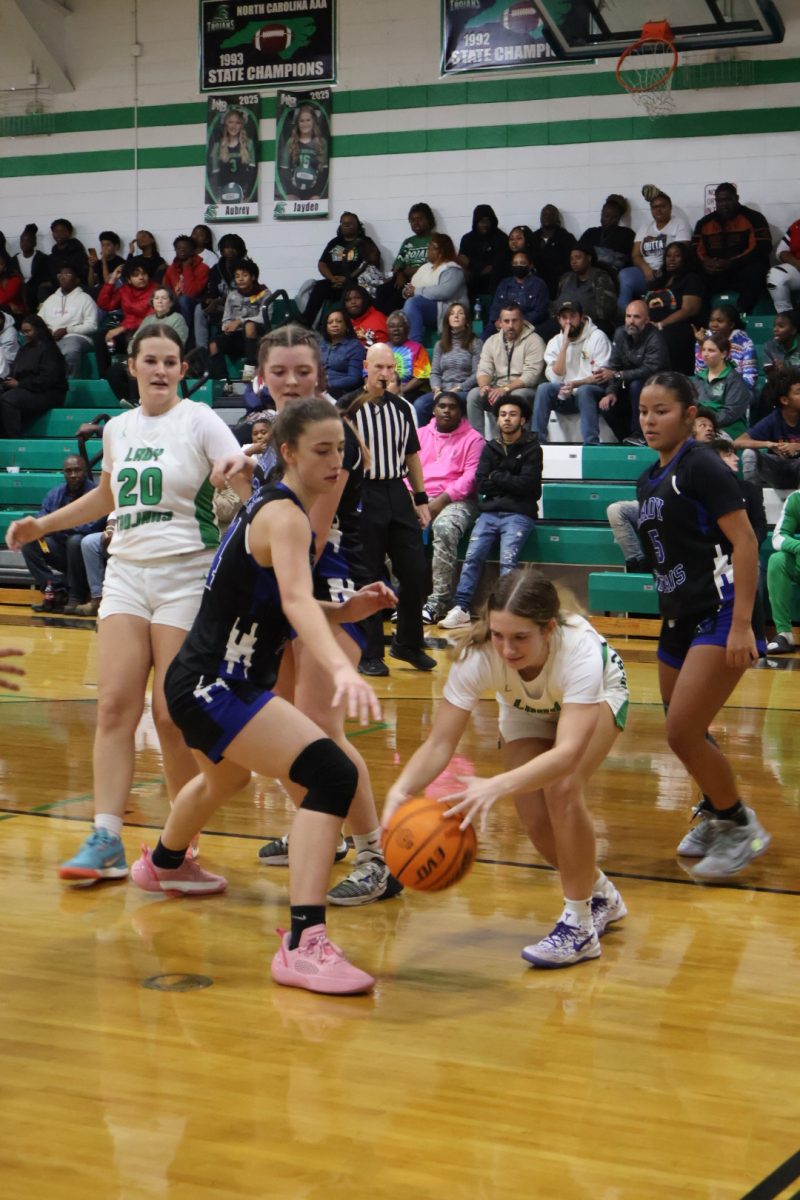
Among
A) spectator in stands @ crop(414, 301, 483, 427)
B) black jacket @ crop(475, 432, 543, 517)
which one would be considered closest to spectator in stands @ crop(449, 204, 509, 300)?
spectator in stands @ crop(414, 301, 483, 427)

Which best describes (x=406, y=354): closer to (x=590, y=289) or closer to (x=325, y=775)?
(x=590, y=289)

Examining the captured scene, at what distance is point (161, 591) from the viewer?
4734 mm

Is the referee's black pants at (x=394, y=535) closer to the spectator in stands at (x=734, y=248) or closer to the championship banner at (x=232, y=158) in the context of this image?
the spectator in stands at (x=734, y=248)

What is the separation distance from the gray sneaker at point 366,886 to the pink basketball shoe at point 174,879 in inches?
16.0

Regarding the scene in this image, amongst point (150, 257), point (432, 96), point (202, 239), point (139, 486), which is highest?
point (432, 96)

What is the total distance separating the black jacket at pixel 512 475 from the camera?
11516mm

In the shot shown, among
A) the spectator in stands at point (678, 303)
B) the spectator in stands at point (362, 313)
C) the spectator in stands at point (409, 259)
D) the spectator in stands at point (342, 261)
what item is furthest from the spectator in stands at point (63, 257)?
the spectator in stands at point (678, 303)

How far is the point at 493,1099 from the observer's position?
3.09m

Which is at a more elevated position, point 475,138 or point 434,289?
point 475,138

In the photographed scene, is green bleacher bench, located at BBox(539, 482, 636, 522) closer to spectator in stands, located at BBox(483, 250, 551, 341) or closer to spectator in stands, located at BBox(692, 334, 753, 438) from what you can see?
spectator in stands, located at BBox(692, 334, 753, 438)

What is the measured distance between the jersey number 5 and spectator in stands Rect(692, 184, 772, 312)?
9.79 m

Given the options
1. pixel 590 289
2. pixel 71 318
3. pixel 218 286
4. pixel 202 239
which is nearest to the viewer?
pixel 590 289

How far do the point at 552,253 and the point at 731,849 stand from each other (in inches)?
409

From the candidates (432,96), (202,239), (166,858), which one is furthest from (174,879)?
(432,96)
